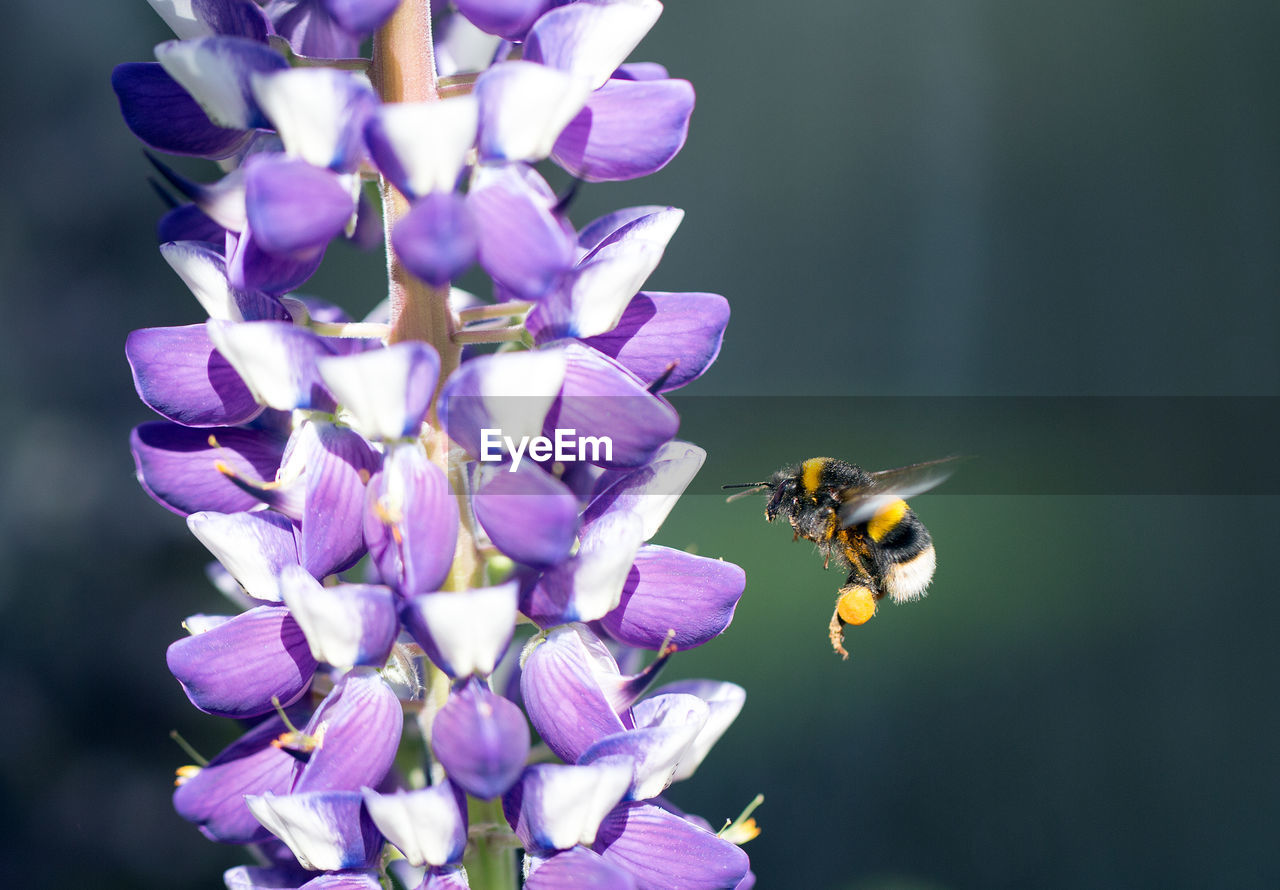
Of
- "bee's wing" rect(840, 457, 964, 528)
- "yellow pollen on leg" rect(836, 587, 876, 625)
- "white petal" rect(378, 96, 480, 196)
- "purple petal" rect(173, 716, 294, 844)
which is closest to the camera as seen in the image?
"white petal" rect(378, 96, 480, 196)

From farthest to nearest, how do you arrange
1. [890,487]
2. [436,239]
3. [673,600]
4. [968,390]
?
[968,390]
[890,487]
[673,600]
[436,239]

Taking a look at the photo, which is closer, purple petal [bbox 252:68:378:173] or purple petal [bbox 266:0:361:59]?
purple petal [bbox 252:68:378:173]

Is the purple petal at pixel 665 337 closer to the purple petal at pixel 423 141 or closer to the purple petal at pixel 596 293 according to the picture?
the purple petal at pixel 596 293

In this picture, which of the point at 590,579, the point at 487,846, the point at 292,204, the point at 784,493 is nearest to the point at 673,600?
the point at 590,579

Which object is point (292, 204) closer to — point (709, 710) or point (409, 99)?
point (409, 99)

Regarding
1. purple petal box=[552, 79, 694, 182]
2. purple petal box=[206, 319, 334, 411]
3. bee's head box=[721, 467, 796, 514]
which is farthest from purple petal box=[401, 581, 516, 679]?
bee's head box=[721, 467, 796, 514]

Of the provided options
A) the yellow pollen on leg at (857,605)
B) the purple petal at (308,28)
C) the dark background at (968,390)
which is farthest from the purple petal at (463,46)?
the dark background at (968,390)

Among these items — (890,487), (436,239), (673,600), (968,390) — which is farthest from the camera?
(968,390)

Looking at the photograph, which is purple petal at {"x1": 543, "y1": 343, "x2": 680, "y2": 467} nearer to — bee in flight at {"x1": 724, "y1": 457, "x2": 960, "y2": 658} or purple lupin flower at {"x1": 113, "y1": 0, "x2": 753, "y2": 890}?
purple lupin flower at {"x1": 113, "y1": 0, "x2": 753, "y2": 890}
